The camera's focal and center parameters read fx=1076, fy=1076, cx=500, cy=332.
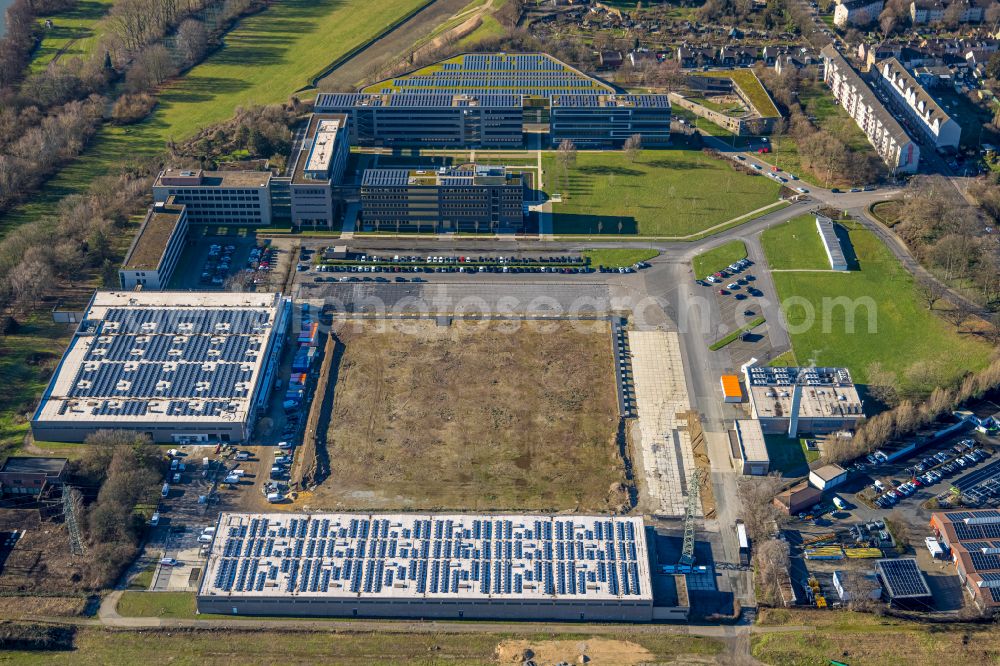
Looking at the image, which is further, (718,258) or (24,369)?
(718,258)

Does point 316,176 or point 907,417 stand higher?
point 316,176

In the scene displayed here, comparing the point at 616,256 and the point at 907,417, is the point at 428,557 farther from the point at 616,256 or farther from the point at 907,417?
the point at 616,256

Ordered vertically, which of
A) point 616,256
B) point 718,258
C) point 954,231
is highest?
point 954,231

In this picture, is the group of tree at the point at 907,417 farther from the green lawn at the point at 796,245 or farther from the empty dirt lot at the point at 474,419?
the green lawn at the point at 796,245

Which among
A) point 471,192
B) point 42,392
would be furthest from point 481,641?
point 471,192

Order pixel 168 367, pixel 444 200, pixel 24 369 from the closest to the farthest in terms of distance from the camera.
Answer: pixel 168 367 < pixel 24 369 < pixel 444 200

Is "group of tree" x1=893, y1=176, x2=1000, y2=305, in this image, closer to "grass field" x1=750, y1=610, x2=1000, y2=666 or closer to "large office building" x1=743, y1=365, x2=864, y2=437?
"large office building" x1=743, y1=365, x2=864, y2=437

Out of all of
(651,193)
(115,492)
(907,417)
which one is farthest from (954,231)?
(115,492)
